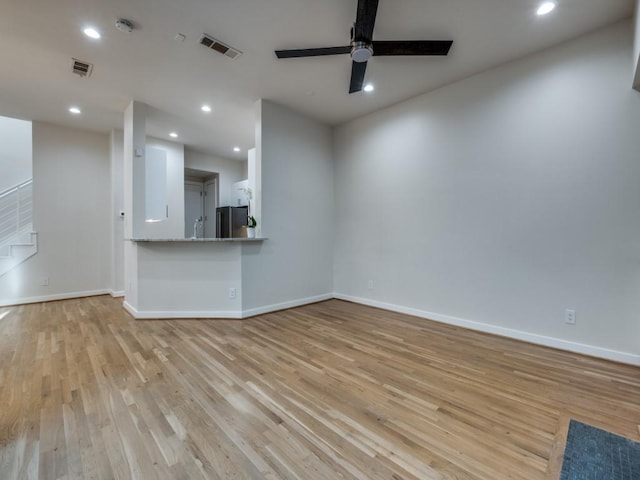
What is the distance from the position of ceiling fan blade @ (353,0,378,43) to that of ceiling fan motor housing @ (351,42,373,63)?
3cm

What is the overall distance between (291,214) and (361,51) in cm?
255

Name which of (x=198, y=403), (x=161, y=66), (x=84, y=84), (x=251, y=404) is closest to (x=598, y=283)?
(x=251, y=404)

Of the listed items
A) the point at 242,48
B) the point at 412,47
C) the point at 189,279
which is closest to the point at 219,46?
the point at 242,48

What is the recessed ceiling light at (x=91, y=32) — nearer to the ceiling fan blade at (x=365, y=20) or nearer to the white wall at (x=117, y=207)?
the ceiling fan blade at (x=365, y=20)

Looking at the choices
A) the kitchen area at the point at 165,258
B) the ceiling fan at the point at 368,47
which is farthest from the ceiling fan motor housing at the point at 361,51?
the kitchen area at the point at 165,258

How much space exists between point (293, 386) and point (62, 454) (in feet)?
4.37

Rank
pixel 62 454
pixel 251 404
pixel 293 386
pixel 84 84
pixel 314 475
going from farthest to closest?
pixel 84 84 < pixel 293 386 < pixel 251 404 < pixel 62 454 < pixel 314 475

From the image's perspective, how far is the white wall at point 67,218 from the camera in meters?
4.71

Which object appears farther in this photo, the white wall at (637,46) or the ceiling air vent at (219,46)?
the ceiling air vent at (219,46)

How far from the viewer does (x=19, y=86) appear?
3568 mm

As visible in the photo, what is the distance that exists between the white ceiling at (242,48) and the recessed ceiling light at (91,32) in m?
0.05

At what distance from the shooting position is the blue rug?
1.37m

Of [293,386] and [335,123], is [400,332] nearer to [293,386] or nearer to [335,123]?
[293,386]

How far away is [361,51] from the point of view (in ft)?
7.55
